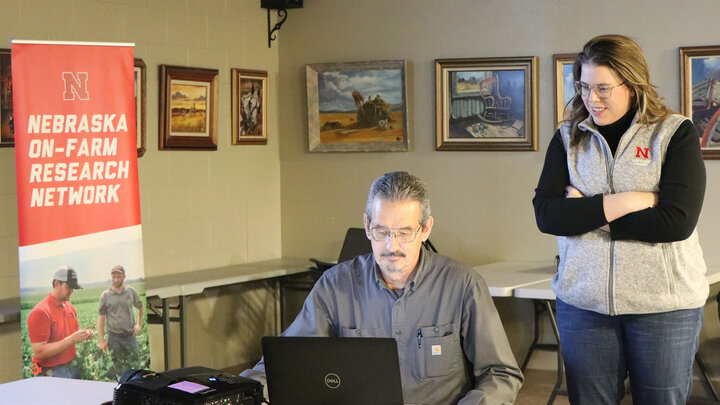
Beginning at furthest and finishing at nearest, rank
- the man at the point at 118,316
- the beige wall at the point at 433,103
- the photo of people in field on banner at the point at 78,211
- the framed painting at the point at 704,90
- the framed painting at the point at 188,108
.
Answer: the framed painting at the point at 188,108, the beige wall at the point at 433,103, the framed painting at the point at 704,90, the man at the point at 118,316, the photo of people in field on banner at the point at 78,211

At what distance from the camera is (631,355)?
2.49m

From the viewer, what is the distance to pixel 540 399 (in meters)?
5.01

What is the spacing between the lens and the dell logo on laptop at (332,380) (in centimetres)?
190

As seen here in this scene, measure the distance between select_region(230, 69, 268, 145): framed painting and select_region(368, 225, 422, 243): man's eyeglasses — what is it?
3699mm

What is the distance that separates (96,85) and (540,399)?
2791mm

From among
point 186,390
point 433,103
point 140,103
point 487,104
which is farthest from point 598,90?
point 140,103

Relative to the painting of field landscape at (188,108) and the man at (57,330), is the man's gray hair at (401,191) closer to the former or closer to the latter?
the man at (57,330)

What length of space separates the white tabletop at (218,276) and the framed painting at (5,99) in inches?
41.1

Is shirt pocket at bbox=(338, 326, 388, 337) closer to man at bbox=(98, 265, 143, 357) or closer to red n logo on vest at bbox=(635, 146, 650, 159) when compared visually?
red n logo on vest at bbox=(635, 146, 650, 159)

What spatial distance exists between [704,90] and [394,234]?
3.24 m

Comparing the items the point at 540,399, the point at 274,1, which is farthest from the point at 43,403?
the point at 274,1

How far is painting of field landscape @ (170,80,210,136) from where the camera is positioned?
5.43 m

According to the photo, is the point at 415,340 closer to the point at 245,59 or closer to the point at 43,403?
the point at 43,403

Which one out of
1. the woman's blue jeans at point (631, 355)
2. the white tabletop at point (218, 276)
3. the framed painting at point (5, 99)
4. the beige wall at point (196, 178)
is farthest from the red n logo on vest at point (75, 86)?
the woman's blue jeans at point (631, 355)
